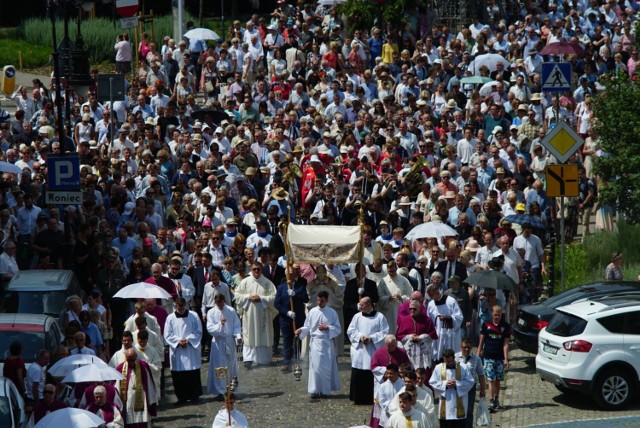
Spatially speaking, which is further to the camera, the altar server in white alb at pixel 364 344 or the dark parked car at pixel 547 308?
the dark parked car at pixel 547 308

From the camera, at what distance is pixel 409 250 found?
25.5 m

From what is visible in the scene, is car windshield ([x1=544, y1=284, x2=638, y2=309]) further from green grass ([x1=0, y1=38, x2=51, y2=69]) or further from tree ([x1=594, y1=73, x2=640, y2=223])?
green grass ([x1=0, y1=38, x2=51, y2=69])

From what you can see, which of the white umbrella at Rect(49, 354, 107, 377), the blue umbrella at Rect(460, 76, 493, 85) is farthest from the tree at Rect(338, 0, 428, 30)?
the white umbrella at Rect(49, 354, 107, 377)

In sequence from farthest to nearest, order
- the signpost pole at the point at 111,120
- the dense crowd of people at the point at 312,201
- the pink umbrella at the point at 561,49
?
the pink umbrella at the point at 561,49
the signpost pole at the point at 111,120
the dense crowd of people at the point at 312,201

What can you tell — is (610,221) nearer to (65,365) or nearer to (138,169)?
(138,169)

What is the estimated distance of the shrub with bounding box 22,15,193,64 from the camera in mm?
49625

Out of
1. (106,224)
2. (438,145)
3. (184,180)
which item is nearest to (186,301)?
(106,224)

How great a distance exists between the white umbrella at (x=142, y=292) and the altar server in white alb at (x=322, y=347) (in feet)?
7.47

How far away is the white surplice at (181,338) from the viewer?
891 inches

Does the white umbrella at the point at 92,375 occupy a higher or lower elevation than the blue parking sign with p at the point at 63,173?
lower

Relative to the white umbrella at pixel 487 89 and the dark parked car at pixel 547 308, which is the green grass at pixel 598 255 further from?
the white umbrella at pixel 487 89

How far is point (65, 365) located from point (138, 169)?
11.4 meters

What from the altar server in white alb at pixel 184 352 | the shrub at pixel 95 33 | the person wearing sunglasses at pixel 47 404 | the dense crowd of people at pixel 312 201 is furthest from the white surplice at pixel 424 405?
the shrub at pixel 95 33

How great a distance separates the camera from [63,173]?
25.8 m
